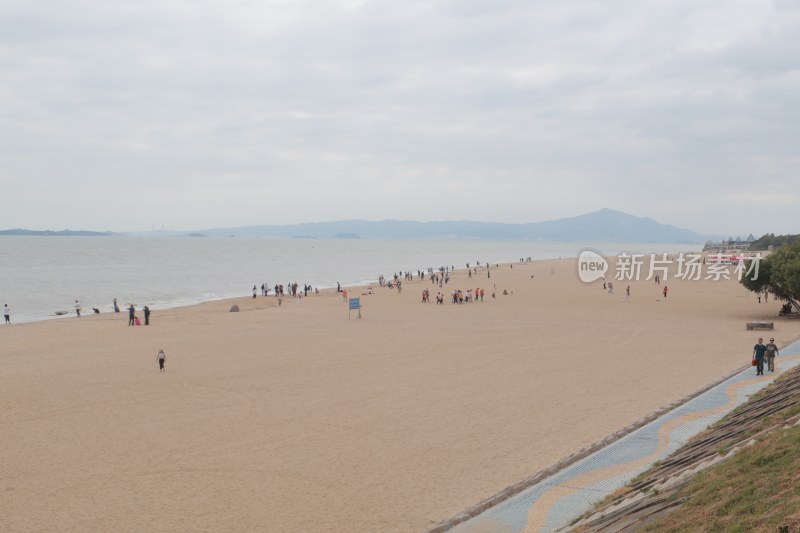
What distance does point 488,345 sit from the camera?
25672 millimetres

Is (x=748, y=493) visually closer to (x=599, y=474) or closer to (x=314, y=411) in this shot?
(x=599, y=474)

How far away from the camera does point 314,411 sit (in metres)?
15.8

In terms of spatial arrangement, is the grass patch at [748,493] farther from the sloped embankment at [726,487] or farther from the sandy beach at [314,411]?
the sandy beach at [314,411]

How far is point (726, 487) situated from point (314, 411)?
10.4 metres

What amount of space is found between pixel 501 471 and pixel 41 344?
22881 millimetres

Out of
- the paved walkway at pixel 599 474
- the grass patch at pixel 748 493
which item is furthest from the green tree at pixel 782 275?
the grass patch at pixel 748 493

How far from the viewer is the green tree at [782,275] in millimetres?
31172

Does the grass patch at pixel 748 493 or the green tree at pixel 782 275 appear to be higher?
the green tree at pixel 782 275

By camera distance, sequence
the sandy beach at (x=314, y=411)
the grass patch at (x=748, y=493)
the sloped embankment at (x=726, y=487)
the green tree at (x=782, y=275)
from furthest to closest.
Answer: the green tree at (x=782, y=275) < the sandy beach at (x=314, y=411) < the sloped embankment at (x=726, y=487) < the grass patch at (x=748, y=493)

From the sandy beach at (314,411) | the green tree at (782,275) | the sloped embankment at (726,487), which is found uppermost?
the green tree at (782,275)

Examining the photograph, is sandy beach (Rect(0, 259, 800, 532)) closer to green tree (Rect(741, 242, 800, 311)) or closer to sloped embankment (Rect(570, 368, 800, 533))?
green tree (Rect(741, 242, 800, 311))

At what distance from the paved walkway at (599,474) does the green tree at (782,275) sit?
18196mm

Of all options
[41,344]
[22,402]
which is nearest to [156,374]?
[22,402]

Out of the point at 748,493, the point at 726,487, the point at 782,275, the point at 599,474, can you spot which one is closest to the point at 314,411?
the point at 599,474
